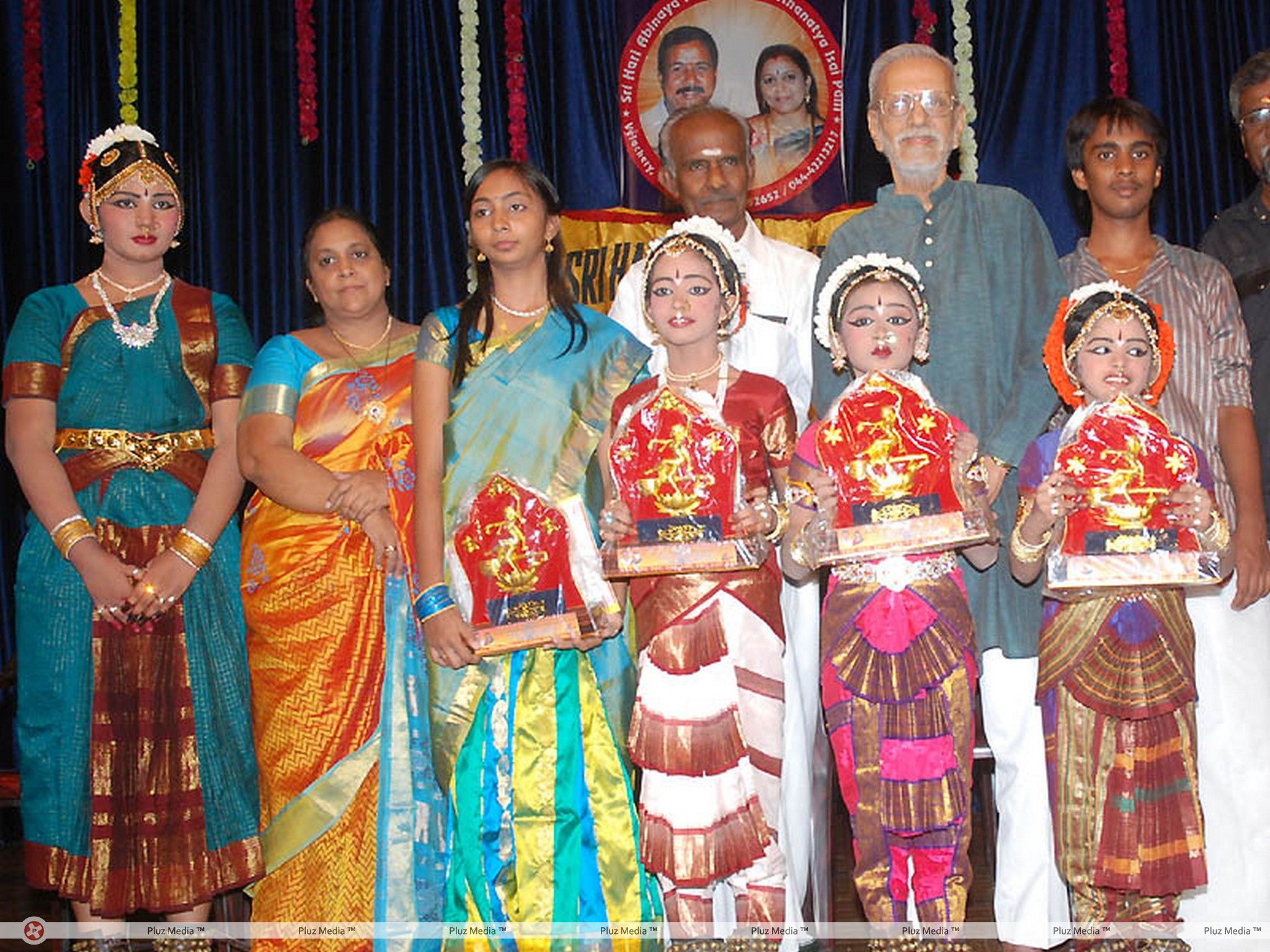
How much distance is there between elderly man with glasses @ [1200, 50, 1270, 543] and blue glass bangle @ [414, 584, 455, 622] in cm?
211

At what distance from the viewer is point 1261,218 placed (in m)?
3.83

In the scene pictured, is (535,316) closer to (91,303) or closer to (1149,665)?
(91,303)

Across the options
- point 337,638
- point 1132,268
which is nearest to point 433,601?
point 337,638

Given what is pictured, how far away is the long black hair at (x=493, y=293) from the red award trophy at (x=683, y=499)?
43 cm

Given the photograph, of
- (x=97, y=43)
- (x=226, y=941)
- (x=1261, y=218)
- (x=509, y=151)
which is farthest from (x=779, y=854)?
(x=97, y=43)

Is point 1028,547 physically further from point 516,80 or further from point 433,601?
point 516,80

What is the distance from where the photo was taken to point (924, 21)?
5465 millimetres

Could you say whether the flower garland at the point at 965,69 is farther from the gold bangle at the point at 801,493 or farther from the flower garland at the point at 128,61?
the flower garland at the point at 128,61

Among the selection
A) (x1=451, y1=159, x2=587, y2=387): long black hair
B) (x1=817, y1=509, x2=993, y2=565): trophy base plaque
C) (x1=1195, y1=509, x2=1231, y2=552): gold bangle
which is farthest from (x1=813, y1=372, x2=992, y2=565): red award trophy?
(x1=451, y1=159, x2=587, y2=387): long black hair

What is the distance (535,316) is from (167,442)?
1067 millimetres

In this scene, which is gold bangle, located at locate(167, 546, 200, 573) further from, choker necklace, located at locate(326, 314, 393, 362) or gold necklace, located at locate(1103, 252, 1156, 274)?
gold necklace, located at locate(1103, 252, 1156, 274)

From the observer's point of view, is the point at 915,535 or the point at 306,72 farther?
the point at 306,72

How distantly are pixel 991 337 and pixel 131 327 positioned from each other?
223cm

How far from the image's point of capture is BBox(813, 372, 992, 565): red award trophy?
9.82ft
